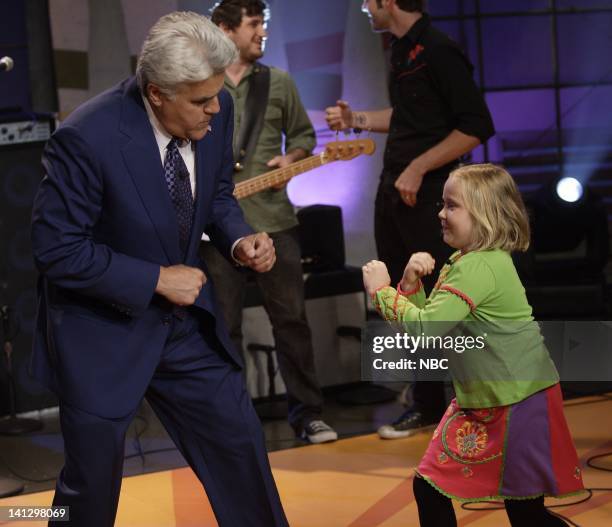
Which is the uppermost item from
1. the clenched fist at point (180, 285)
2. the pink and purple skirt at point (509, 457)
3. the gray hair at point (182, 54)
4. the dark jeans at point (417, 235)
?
the gray hair at point (182, 54)

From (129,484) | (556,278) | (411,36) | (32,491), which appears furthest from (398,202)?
(556,278)

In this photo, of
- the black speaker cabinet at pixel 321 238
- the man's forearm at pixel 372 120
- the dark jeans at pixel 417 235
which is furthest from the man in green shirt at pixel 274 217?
the black speaker cabinet at pixel 321 238

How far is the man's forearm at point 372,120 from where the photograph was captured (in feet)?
16.9

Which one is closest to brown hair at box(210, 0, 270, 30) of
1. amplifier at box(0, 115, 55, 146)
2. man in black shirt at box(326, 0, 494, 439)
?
man in black shirt at box(326, 0, 494, 439)

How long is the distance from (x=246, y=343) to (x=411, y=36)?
1903 millimetres

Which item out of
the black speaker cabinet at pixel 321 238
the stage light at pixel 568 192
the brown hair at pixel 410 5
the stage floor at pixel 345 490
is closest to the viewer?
the stage floor at pixel 345 490

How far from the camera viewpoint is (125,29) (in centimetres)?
638

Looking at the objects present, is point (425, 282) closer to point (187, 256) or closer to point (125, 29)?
point (187, 256)

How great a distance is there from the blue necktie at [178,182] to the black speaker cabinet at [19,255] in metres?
2.95

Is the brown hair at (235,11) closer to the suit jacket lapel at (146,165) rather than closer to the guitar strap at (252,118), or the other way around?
the guitar strap at (252,118)

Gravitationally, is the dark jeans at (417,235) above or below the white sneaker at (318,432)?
above

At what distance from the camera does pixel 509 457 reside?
309 centimetres

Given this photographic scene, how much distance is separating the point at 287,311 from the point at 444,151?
3.30 ft

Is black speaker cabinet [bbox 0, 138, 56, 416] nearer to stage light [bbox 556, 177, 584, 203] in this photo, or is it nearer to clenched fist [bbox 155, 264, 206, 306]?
clenched fist [bbox 155, 264, 206, 306]
